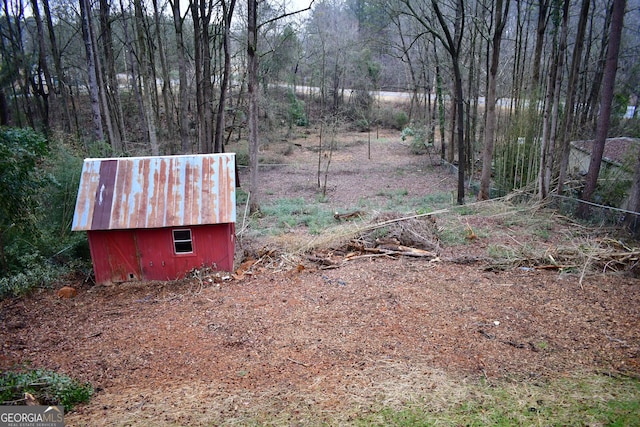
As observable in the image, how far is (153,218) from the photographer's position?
8.92m

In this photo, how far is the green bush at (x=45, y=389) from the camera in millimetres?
4461

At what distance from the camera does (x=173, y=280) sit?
9.22 meters

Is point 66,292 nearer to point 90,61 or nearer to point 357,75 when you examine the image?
point 90,61

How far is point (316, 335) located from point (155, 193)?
5441mm

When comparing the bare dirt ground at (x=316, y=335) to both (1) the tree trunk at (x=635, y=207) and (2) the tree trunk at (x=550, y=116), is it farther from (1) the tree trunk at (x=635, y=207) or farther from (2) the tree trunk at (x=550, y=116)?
(2) the tree trunk at (x=550, y=116)

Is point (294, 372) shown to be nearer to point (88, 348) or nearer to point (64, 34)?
point (88, 348)

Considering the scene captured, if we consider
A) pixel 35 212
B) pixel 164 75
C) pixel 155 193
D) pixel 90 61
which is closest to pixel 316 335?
pixel 155 193

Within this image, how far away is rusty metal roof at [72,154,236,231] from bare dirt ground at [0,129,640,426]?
58.0 inches

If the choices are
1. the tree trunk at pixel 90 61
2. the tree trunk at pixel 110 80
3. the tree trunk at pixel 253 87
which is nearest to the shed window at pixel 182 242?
the tree trunk at pixel 253 87

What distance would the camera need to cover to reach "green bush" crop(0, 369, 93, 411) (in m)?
4.46

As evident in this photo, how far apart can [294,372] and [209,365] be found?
1.22 m

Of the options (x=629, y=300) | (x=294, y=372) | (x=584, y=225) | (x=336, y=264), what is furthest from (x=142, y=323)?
(x=584, y=225)

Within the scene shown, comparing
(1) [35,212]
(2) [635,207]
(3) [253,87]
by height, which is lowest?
(2) [635,207]

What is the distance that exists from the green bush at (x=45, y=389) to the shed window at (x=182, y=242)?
4469 mm
